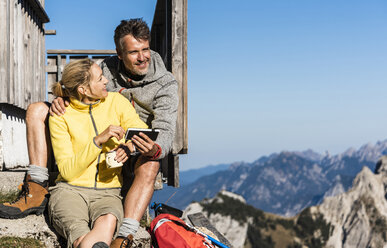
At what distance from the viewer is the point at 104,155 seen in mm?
4527

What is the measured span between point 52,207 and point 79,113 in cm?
106

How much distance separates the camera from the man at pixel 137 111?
4488 millimetres

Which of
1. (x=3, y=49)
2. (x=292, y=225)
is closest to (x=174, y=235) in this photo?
(x=3, y=49)

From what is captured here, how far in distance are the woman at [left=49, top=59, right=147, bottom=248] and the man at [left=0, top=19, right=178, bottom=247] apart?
0.19 metres

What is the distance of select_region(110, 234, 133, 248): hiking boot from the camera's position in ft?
13.2

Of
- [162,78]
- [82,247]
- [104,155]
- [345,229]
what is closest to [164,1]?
[162,78]

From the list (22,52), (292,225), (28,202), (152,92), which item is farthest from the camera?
(292,225)

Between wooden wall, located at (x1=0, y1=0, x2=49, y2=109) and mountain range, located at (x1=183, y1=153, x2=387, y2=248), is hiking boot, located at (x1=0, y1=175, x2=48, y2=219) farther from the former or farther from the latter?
mountain range, located at (x1=183, y1=153, x2=387, y2=248)

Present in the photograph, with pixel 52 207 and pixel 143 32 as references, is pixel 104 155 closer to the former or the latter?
pixel 52 207

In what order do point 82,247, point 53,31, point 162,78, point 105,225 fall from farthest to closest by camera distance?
point 53,31 < point 162,78 < point 105,225 < point 82,247

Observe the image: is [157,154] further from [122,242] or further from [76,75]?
[76,75]

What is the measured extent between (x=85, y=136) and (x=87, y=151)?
1.43ft

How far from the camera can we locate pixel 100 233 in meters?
3.87

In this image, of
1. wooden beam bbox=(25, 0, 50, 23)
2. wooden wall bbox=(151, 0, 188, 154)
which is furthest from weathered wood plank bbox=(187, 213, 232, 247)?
wooden beam bbox=(25, 0, 50, 23)
